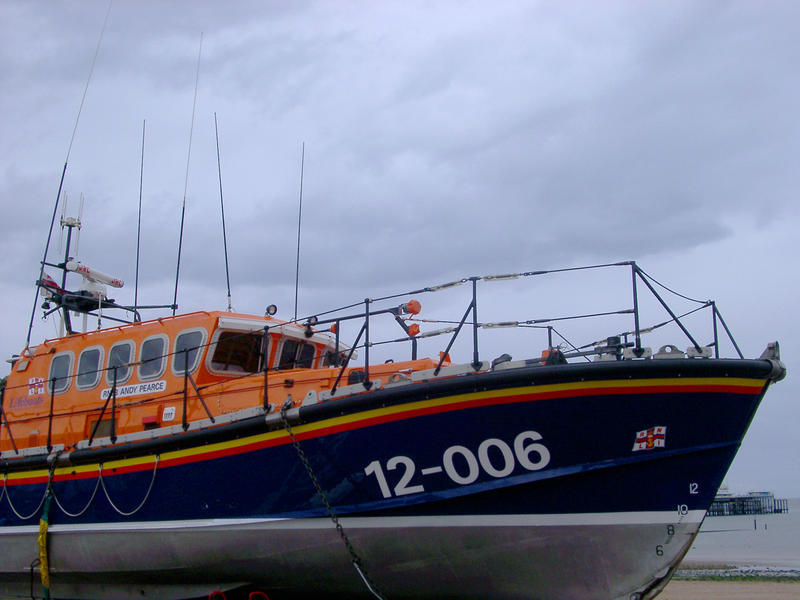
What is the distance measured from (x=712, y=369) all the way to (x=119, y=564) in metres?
6.28

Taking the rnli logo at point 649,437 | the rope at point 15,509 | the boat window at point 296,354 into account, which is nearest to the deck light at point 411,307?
the boat window at point 296,354

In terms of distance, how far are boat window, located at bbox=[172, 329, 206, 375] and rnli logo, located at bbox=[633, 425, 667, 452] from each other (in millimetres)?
4596

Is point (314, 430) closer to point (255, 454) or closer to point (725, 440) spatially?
point (255, 454)

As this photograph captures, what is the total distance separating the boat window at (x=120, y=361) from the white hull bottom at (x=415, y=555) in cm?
169

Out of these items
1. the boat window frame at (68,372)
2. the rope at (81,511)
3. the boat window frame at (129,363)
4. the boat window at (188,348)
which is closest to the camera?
the rope at (81,511)

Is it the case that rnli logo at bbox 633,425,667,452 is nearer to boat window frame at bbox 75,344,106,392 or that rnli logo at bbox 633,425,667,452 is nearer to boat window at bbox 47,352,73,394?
boat window frame at bbox 75,344,106,392

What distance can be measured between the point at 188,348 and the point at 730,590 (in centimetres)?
1104

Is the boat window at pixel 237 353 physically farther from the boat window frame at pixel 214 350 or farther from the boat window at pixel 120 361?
the boat window at pixel 120 361

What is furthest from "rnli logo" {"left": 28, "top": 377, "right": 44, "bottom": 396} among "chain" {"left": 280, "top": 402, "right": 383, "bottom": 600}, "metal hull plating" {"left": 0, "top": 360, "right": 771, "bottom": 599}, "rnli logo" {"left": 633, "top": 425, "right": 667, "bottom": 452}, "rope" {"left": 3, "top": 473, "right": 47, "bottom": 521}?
"rnli logo" {"left": 633, "top": 425, "right": 667, "bottom": 452}

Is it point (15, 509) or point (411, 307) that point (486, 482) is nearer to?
point (411, 307)

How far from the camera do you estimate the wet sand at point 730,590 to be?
12.6m

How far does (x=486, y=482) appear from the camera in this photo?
21.2ft

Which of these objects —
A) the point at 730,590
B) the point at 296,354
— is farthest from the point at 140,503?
the point at 730,590

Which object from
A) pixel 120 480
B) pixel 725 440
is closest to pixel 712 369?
pixel 725 440
